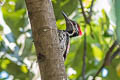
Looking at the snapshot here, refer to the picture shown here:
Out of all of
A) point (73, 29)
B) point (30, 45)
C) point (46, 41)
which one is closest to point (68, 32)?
point (73, 29)

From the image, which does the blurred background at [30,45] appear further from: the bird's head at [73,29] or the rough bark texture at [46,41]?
the rough bark texture at [46,41]

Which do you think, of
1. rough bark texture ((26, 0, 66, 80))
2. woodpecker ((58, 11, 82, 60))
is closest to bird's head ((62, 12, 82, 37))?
woodpecker ((58, 11, 82, 60))

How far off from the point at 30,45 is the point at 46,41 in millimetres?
1530

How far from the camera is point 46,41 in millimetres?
1133

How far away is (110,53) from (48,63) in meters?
1.62

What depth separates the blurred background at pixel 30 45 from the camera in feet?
8.65

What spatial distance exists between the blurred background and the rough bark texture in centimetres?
136

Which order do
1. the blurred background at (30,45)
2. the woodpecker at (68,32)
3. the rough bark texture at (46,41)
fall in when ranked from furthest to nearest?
the blurred background at (30,45)
the woodpecker at (68,32)
the rough bark texture at (46,41)

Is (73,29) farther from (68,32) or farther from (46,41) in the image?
(46,41)

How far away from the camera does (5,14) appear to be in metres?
2.66

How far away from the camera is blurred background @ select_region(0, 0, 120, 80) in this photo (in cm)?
264

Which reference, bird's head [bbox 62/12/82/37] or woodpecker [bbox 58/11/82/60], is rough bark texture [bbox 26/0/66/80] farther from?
bird's head [bbox 62/12/82/37]

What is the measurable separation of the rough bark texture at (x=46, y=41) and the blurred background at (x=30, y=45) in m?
1.36

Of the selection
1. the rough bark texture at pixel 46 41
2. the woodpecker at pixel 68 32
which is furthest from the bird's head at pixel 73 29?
the rough bark texture at pixel 46 41
